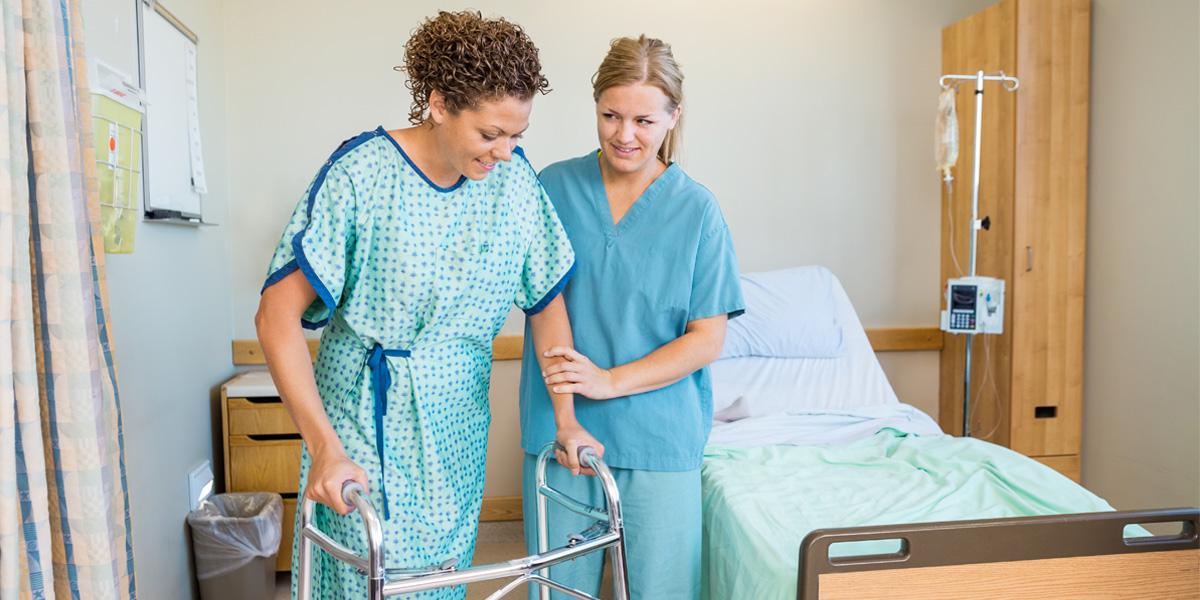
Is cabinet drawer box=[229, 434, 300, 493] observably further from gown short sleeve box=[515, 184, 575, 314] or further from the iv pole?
the iv pole

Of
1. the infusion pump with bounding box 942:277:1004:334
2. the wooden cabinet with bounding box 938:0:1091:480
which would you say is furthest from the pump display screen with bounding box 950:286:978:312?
the wooden cabinet with bounding box 938:0:1091:480

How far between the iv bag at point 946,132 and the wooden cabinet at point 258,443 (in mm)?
2372

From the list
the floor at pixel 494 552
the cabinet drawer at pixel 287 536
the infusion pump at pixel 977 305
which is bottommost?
the floor at pixel 494 552

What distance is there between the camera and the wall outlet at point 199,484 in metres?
2.59

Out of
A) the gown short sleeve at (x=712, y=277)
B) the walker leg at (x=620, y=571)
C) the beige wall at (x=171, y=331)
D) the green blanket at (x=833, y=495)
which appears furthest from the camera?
the beige wall at (x=171, y=331)

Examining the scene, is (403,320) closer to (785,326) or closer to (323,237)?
(323,237)

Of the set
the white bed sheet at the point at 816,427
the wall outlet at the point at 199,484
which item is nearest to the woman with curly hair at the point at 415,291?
the white bed sheet at the point at 816,427

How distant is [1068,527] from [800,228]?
2413mm

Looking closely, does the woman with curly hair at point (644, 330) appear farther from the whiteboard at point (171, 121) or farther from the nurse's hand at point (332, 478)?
the whiteboard at point (171, 121)

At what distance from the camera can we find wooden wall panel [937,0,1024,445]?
10.4 feet

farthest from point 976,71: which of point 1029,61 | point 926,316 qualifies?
point 926,316

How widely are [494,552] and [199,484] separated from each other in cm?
104

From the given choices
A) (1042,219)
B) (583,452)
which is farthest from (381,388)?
(1042,219)

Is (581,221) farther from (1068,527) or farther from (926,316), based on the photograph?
(926,316)
